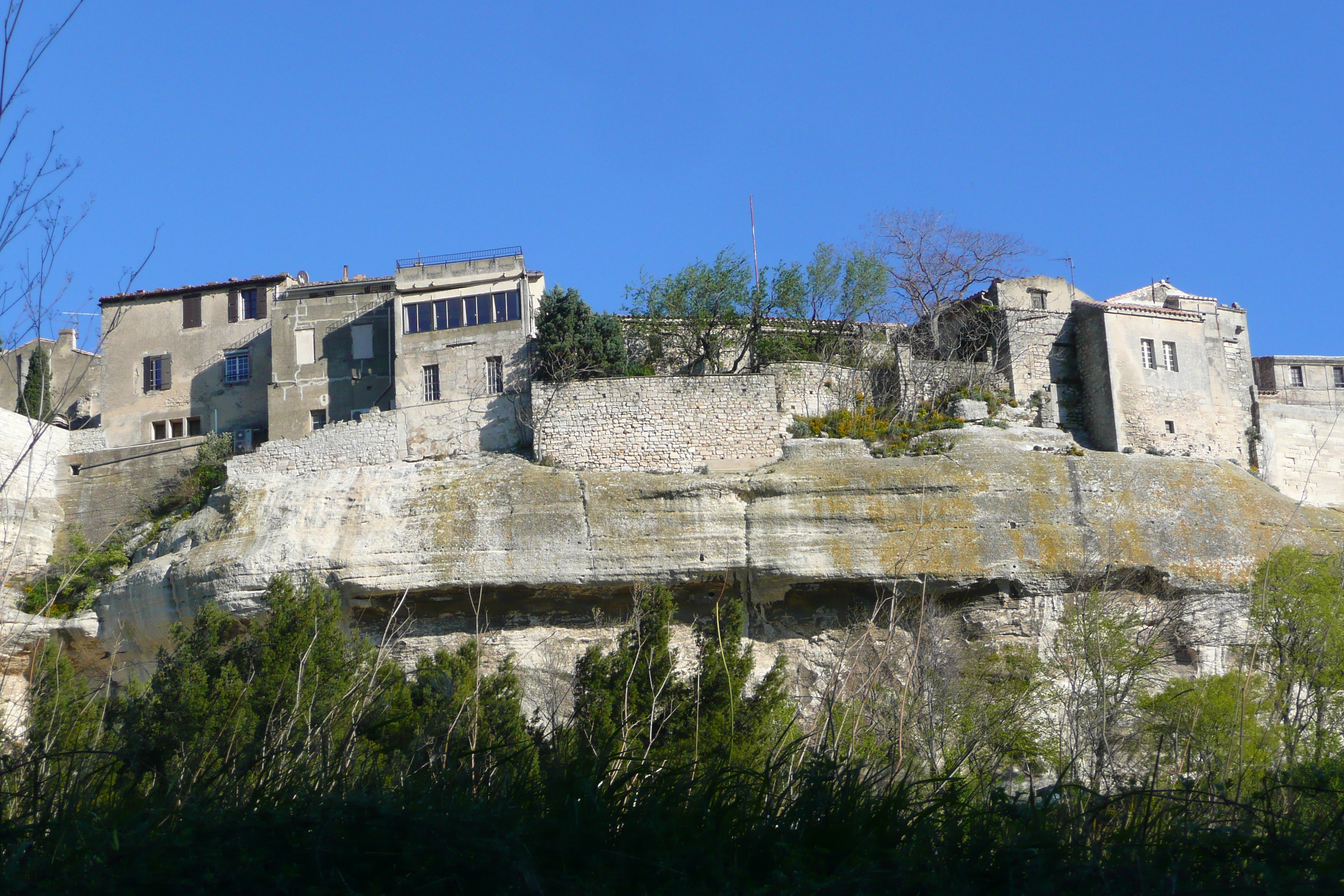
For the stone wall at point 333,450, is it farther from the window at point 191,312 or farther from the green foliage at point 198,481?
the window at point 191,312

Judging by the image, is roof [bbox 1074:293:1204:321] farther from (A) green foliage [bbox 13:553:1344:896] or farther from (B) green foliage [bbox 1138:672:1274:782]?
(A) green foliage [bbox 13:553:1344:896]

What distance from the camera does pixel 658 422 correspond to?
97.6 feet

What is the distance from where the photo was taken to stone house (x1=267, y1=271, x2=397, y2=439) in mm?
34469

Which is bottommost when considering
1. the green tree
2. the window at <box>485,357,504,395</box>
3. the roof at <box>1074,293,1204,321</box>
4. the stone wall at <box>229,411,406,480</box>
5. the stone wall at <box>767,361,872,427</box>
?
the green tree

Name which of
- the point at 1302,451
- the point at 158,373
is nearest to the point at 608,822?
the point at 1302,451

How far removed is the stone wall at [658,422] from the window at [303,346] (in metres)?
8.22

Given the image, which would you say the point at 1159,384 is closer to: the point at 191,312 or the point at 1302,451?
the point at 1302,451

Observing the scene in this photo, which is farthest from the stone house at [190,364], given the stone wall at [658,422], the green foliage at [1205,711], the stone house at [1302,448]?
the stone house at [1302,448]

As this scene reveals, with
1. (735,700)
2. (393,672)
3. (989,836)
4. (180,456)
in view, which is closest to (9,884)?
(989,836)

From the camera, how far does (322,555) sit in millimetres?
26828

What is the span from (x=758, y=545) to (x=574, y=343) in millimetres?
7892

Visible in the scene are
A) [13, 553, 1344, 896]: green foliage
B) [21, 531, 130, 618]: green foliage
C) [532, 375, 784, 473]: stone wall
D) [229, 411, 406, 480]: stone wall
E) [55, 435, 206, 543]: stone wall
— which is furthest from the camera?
[55, 435, 206, 543]: stone wall


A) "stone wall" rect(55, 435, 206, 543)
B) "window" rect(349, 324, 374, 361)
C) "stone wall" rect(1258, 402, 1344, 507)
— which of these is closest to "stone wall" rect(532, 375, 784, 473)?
"window" rect(349, 324, 374, 361)

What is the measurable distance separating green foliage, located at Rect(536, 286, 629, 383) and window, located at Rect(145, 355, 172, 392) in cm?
1228
